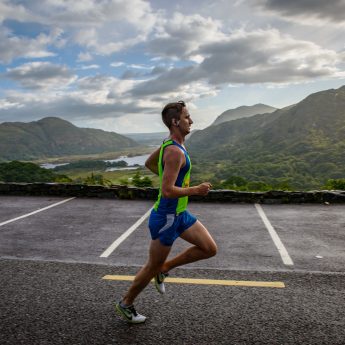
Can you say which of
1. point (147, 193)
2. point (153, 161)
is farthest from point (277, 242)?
point (147, 193)

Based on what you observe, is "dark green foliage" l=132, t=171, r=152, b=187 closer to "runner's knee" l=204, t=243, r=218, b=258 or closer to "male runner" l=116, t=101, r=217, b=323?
"male runner" l=116, t=101, r=217, b=323

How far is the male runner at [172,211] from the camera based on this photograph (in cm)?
341

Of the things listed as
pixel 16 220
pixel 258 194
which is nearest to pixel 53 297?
pixel 16 220

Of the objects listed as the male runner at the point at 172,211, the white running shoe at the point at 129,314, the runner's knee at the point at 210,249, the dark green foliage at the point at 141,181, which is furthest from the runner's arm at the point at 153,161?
the dark green foliage at the point at 141,181

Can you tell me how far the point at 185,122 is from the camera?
3588mm

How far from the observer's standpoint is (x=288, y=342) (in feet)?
11.4

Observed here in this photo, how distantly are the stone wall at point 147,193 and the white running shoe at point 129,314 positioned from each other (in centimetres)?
721

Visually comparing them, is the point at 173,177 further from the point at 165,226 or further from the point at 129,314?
the point at 129,314

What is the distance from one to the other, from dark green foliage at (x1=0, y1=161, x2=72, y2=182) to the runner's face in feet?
106

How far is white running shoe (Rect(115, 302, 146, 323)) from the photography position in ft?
12.5

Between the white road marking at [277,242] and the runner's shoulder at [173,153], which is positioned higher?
the runner's shoulder at [173,153]

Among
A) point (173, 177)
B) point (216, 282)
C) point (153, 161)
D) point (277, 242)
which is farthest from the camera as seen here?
point (277, 242)

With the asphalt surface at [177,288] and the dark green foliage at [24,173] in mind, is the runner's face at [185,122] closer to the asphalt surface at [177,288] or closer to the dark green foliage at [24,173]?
the asphalt surface at [177,288]

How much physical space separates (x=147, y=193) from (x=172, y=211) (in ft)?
25.9
